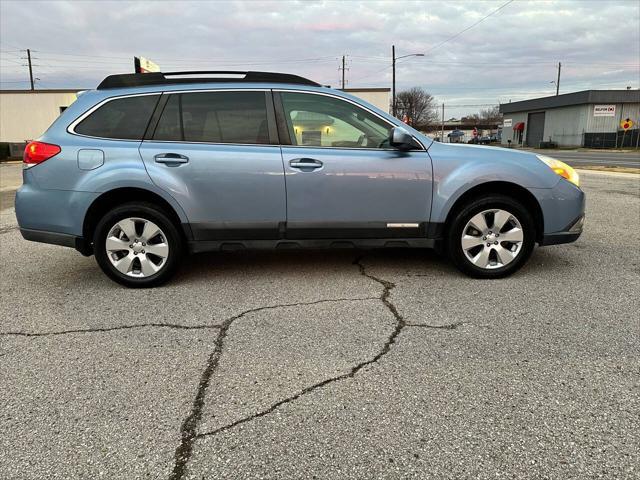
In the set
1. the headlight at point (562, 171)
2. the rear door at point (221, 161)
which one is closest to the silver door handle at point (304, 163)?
the rear door at point (221, 161)

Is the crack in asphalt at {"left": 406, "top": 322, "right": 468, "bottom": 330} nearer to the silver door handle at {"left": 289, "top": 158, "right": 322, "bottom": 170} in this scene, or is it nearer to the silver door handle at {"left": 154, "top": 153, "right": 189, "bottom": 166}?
the silver door handle at {"left": 289, "top": 158, "right": 322, "bottom": 170}

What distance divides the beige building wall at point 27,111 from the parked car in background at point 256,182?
3359 cm

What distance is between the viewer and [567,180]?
15.3 ft

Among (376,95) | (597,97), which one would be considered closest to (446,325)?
(376,95)

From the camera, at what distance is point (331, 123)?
4520 millimetres

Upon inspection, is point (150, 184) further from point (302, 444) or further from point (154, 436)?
point (302, 444)

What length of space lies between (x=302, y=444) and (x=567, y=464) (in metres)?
1.17

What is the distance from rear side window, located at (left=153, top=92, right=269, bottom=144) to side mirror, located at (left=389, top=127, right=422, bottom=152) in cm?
112

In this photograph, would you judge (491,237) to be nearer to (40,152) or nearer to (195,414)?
(195,414)

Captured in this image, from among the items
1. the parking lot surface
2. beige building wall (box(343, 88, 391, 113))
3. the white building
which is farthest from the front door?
beige building wall (box(343, 88, 391, 113))

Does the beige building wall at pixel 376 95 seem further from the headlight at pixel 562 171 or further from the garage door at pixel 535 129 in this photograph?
the garage door at pixel 535 129

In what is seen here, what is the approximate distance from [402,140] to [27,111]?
37540mm

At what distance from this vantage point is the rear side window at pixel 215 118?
4.42m

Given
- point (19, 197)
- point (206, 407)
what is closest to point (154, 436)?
point (206, 407)
